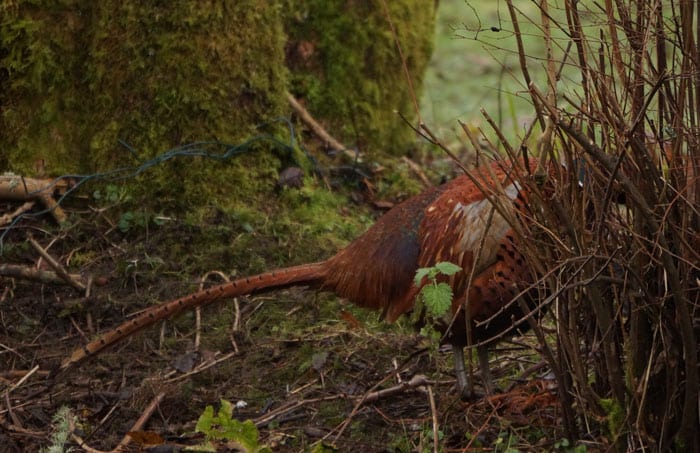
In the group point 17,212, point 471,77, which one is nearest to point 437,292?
point 17,212

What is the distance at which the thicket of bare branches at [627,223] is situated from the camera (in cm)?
253

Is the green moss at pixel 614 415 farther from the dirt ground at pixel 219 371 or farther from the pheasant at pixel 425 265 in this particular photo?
the pheasant at pixel 425 265

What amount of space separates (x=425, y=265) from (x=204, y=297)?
855 mm

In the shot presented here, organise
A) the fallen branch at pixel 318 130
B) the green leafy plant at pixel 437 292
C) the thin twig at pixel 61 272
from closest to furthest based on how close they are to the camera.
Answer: the green leafy plant at pixel 437 292, the thin twig at pixel 61 272, the fallen branch at pixel 318 130

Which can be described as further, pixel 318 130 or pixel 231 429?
pixel 318 130

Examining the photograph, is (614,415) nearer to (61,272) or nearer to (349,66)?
(61,272)

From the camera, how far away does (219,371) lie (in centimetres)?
421

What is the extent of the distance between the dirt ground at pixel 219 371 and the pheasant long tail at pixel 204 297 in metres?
0.25

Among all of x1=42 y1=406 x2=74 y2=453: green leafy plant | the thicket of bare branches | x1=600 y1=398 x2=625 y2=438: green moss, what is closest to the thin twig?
x1=42 y1=406 x2=74 y2=453: green leafy plant

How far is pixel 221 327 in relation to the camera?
14.9 ft

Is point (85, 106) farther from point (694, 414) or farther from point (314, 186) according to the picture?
point (694, 414)

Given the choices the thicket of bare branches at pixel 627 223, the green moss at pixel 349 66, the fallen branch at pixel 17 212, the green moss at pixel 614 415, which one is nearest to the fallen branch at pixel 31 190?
the fallen branch at pixel 17 212

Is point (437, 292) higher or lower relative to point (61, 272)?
higher

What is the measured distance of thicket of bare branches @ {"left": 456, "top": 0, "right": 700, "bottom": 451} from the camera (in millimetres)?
2533
